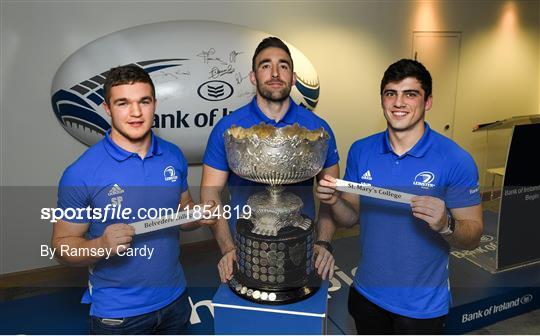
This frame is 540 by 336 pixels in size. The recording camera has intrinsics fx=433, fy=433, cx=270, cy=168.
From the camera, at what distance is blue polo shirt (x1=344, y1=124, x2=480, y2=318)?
134 centimetres

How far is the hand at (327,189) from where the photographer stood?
4.07 feet

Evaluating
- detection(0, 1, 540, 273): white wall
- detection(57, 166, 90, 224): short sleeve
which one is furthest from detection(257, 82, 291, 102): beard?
detection(0, 1, 540, 273): white wall

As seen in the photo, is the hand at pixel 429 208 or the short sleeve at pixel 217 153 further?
the short sleeve at pixel 217 153

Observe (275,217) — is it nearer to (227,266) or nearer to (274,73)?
(227,266)

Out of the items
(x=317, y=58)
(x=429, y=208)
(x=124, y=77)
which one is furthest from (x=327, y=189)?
(x=317, y=58)

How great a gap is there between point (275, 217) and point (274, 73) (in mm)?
556

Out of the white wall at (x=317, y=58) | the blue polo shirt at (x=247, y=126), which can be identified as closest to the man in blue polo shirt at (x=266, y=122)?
the blue polo shirt at (x=247, y=126)

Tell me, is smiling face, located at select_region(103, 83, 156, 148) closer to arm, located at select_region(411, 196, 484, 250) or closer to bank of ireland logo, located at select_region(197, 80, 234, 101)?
arm, located at select_region(411, 196, 484, 250)

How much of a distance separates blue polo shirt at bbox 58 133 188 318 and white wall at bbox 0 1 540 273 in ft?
5.73

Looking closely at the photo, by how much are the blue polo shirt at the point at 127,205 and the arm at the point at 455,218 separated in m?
0.74

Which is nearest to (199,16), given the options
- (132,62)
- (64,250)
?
(132,62)

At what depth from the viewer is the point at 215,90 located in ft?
8.80

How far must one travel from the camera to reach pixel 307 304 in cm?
122

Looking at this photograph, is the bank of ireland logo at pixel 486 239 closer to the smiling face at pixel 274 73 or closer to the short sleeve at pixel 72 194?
the smiling face at pixel 274 73
